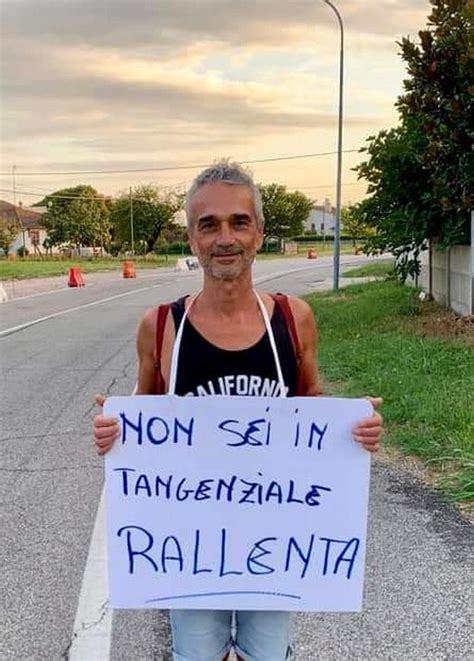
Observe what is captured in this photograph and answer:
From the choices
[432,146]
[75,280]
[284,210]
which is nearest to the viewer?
[432,146]

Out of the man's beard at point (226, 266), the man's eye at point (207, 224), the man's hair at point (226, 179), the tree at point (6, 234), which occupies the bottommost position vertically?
the man's beard at point (226, 266)

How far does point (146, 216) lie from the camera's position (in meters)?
86.1

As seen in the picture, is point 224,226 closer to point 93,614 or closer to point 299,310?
point 299,310

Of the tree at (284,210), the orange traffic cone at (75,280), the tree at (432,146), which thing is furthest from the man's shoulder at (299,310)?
the tree at (284,210)

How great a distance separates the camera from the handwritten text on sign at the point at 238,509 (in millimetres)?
2166

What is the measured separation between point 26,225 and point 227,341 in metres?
100

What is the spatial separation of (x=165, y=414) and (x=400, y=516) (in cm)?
267

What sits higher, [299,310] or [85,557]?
[299,310]

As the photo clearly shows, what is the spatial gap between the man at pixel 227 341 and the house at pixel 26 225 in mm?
85132

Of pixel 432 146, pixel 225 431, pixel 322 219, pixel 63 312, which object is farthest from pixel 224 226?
pixel 322 219

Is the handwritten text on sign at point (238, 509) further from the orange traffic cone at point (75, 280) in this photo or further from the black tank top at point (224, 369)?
the orange traffic cone at point (75, 280)

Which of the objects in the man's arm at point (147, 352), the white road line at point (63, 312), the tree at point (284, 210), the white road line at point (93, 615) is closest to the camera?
the man's arm at point (147, 352)

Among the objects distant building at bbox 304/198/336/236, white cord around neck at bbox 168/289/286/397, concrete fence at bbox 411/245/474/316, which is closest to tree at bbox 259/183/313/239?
distant building at bbox 304/198/336/236

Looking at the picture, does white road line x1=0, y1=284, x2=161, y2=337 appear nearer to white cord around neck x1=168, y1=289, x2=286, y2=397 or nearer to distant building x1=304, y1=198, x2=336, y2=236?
white cord around neck x1=168, y1=289, x2=286, y2=397
